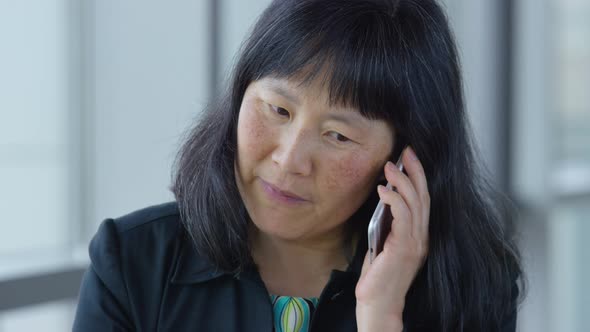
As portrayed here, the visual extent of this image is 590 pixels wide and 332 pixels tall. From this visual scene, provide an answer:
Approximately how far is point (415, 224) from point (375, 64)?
36cm

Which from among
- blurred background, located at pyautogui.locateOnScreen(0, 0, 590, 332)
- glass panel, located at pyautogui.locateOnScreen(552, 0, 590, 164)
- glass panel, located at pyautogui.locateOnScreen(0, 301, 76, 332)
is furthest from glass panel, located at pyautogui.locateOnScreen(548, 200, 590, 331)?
glass panel, located at pyautogui.locateOnScreen(0, 301, 76, 332)

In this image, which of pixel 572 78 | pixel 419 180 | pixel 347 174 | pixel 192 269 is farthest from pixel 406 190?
pixel 572 78

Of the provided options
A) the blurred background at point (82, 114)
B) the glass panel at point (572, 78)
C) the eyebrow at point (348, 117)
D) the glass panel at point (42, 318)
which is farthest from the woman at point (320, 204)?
the glass panel at point (572, 78)

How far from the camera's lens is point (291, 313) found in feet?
4.81

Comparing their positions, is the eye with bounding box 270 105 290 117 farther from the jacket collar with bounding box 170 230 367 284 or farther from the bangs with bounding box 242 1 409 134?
the jacket collar with bounding box 170 230 367 284

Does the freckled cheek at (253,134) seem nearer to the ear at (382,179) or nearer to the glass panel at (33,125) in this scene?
the ear at (382,179)

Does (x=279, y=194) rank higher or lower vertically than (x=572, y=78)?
lower

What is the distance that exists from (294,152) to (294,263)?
0.32m

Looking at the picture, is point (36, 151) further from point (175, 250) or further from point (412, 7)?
point (412, 7)

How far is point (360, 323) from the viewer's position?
1.44 metres

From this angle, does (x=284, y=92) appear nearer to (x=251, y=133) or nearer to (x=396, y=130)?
(x=251, y=133)

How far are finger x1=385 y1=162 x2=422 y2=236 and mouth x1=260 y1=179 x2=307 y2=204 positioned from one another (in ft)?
0.65

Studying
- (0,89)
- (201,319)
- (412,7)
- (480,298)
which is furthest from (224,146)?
(0,89)

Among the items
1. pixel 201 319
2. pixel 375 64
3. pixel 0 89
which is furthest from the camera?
pixel 0 89
